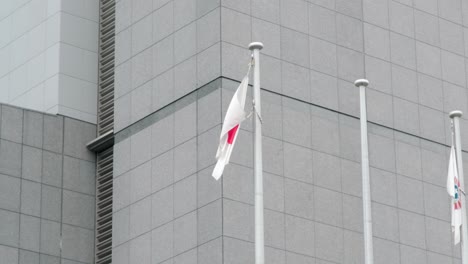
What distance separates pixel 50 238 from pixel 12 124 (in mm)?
4157

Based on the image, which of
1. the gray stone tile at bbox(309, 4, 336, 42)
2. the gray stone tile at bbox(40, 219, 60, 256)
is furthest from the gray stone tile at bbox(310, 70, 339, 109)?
the gray stone tile at bbox(40, 219, 60, 256)

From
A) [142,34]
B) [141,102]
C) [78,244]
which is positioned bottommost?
[78,244]

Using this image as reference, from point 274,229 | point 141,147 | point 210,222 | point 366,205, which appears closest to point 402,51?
point 274,229

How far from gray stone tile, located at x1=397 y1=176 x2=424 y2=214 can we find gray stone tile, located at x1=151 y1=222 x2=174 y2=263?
8.22 meters

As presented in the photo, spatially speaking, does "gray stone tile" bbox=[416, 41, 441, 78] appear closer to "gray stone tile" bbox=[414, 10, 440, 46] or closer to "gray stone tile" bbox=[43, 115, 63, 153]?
"gray stone tile" bbox=[414, 10, 440, 46]

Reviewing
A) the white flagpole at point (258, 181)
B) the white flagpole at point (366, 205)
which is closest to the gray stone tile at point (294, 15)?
the white flagpole at point (366, 205)

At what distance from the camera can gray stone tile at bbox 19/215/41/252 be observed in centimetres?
4280

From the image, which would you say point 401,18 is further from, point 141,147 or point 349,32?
point 141,147

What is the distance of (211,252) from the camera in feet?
126

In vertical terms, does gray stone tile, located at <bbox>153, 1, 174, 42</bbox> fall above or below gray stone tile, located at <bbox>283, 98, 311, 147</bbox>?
above

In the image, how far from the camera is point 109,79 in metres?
46.6

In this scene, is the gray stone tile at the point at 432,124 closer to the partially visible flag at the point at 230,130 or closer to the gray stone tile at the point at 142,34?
the gray stone tile at the point at 142,34

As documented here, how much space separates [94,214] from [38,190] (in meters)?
2.28

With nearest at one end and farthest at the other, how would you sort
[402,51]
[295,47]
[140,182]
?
[140,182] < [295,47] < [402,51]
